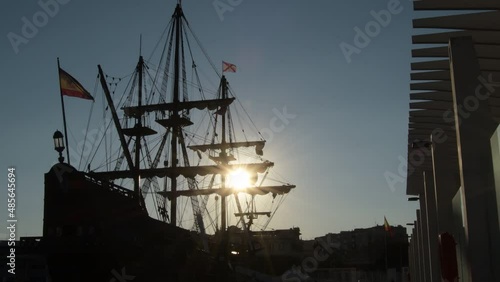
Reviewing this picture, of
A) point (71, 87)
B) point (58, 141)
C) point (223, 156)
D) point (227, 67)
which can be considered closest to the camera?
point (58, 141)

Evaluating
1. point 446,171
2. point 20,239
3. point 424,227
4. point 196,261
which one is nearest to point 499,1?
point 446,171

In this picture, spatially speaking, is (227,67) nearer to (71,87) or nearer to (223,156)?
(223,156)

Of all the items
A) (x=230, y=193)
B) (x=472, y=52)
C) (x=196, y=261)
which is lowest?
(x=196, y=261)

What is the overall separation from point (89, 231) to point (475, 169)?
17.6m

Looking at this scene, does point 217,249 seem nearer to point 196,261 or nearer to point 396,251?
point 196,261

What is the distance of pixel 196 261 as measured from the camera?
1351 inches

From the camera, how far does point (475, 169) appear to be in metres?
11.1

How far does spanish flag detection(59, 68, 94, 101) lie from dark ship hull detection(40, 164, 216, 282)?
2.97 meters

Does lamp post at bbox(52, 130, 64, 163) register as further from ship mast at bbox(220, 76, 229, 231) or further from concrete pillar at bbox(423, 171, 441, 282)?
ship mast at bbox(220, 76, 229, 231)

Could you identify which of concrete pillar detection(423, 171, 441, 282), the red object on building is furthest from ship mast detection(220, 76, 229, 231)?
the red object on building

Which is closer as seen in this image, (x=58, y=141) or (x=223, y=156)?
(x=58, y=141)

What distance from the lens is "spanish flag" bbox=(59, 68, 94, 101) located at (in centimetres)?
2462

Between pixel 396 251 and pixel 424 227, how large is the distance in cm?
7299

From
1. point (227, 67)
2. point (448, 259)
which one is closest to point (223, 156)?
point (227, 67)
